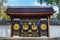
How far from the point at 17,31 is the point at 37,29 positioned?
118 centimetres

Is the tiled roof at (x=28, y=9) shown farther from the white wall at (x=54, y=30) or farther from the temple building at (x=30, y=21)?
the white wall at (x=54, y=30)

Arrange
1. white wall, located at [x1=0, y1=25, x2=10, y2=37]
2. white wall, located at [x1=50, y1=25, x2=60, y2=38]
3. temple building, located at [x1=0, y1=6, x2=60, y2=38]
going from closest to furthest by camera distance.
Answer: temple building, located at [x1=0, y1=6, x2=60, y2=38]
white wall, located at [x1=50, y1=25, x2=60, y2=38]
white wall, located at [x1=0, y1=25, x2=10, y2=37]

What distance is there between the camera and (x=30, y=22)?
33.2 feet

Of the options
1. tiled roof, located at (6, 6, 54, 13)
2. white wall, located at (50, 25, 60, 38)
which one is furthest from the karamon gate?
white wall, located at (50, 25, 60, 38)

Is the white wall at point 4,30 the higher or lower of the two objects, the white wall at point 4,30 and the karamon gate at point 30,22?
the lower

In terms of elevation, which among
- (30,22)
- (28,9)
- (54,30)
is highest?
(28,9)

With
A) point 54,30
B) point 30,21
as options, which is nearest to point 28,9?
point 30,21

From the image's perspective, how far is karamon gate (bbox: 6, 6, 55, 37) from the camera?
9.74m

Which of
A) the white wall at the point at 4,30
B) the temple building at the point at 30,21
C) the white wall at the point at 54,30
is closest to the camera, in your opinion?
the temple building at the point at 30,21

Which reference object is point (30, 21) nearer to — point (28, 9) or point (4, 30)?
point (28, 9)

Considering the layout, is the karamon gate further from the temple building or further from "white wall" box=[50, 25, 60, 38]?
"white wall" box=[50, 25, 60, 38]

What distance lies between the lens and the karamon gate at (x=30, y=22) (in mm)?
9742

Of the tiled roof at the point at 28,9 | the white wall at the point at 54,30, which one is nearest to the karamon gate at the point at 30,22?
the tiled roof at the point at 28,9

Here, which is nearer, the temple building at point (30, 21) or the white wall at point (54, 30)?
the temple building at point (30, 21)
